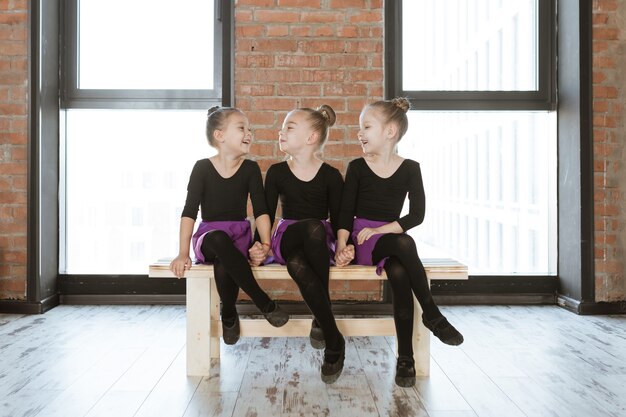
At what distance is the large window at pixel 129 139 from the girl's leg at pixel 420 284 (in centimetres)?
170

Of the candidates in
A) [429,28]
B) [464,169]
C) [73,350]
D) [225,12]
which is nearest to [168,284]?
[73,350]

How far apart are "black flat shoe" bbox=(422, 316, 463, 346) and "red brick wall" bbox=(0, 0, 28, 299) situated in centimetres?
237

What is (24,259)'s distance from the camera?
3.26 m

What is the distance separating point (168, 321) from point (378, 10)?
2042 millimetres

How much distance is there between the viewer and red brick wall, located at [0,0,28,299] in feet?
10.6

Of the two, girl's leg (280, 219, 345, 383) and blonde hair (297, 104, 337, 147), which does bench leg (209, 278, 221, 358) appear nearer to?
girl's leg (280, 219, 345, 383)

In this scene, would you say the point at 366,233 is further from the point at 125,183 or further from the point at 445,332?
the point at 125,183

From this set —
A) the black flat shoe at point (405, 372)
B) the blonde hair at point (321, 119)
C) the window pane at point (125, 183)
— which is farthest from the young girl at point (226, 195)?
the window pane at point (125, 183)

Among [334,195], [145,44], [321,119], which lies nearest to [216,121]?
[321,119]

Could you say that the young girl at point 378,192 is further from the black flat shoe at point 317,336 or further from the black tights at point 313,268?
the black flat shoe at point 317,336

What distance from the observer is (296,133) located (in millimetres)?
2424

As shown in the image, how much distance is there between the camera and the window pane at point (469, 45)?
137 inches

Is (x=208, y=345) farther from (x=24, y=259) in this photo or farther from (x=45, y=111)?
(x=45, y=111)

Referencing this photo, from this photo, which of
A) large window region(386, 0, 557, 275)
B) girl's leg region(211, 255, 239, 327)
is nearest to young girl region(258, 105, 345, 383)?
girl's leg region(211, 255, 239, 327)
